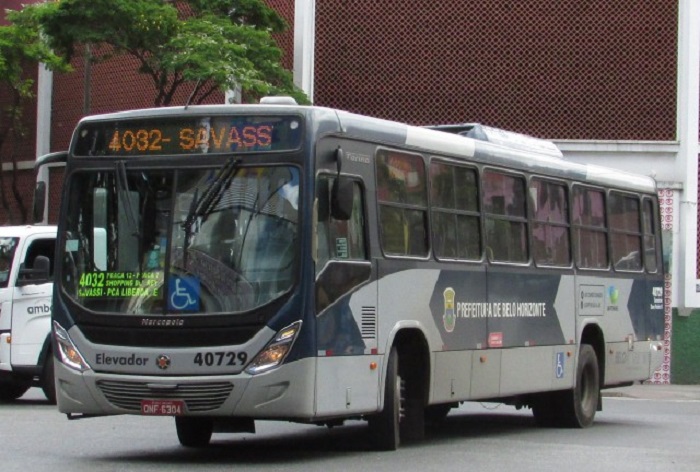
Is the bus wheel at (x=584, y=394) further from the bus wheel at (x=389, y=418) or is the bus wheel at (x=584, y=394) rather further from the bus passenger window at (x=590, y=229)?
the bus wheel at (x=389, y=418)

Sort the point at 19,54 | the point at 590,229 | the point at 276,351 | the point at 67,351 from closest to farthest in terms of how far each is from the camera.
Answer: the point at 276,351, the point at 67,351, the point at 590,229, the point at 19,54

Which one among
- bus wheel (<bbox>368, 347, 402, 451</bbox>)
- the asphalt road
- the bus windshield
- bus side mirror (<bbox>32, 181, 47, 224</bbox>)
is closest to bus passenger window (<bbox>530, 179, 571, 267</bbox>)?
the asphalt road

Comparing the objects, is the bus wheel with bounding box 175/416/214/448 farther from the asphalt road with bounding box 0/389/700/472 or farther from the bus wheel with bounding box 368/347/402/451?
the bus wheel with bounding box 368/347/402/451

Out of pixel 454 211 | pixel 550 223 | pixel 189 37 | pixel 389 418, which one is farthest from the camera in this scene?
pixel 189 37

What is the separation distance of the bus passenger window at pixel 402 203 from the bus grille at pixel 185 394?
2144 millimetres

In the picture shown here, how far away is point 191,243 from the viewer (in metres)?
12.0

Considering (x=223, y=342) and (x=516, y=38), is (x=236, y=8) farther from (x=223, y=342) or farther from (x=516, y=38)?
(x=223, y=342)

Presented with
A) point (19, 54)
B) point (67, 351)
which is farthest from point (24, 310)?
point (19, 54)

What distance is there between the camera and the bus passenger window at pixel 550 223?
16141mm

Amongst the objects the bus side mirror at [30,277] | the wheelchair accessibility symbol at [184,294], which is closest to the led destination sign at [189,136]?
the wheelchair accessibility symbol at [184,294]

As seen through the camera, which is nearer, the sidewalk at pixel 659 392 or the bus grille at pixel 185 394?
the bus grille at pixel 185 394

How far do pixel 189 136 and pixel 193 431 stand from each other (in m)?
2.83

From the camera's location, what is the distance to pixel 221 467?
464 inches

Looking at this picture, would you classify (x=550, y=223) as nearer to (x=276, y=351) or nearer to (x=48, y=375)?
(x=276, y=351)
